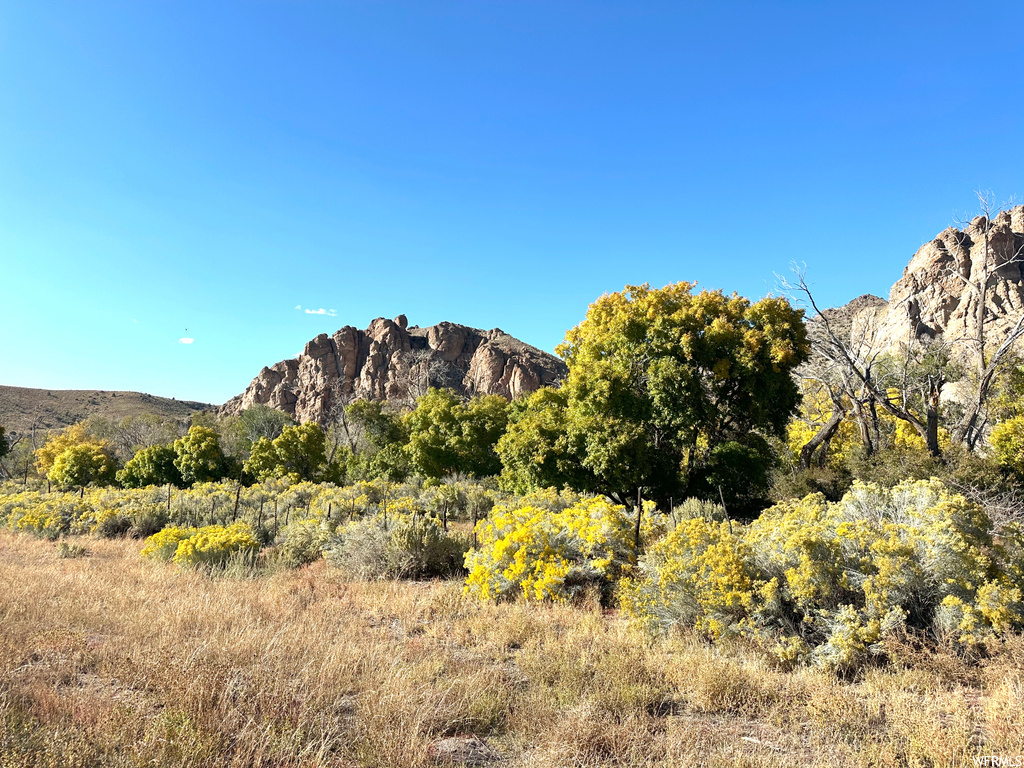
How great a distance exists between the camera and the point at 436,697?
3.98 metres

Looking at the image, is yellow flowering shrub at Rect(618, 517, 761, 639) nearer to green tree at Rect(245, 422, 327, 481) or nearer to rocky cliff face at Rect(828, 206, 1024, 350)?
green tree at Rect(245, 422, 327, 481)

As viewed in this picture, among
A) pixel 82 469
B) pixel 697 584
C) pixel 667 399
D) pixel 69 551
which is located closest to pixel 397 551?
pixel 697 584

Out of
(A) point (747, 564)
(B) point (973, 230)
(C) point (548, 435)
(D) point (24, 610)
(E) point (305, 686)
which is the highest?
(B) point (973, 230)

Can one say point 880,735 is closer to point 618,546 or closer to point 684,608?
point 684,608

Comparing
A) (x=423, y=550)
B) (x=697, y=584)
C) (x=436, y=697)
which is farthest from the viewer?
(x=423, y=550)

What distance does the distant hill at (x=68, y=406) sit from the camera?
65625 millimetres

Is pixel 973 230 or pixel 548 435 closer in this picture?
pixel 548 435

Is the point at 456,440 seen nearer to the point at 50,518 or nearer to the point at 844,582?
the point at 50,518

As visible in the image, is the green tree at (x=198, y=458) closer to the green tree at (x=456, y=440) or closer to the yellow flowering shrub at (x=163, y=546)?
the green tree at (x=456, y=440)

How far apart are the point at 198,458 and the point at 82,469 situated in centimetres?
674

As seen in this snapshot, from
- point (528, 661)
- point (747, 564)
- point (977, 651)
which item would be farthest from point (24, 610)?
point (977, 651)

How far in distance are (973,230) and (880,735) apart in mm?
23064

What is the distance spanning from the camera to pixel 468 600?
7473 mm

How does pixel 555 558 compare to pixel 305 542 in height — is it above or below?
above
